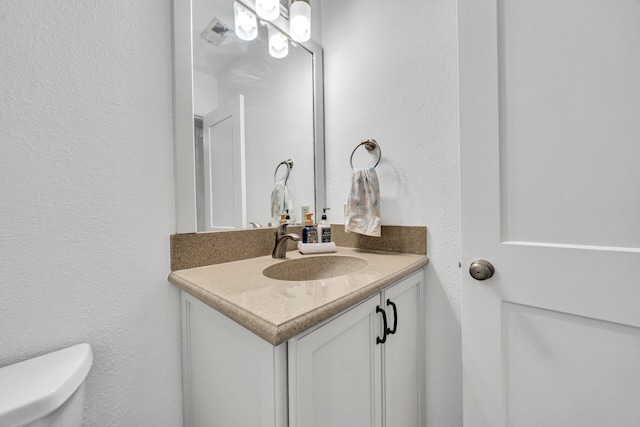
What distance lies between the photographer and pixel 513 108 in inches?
27.4

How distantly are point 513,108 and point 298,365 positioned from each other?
86 centimetres

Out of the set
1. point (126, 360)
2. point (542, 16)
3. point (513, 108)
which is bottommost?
point (126, 360)

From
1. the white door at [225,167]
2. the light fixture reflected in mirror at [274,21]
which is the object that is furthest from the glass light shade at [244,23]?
the white door at [225,167]

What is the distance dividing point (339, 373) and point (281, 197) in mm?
894

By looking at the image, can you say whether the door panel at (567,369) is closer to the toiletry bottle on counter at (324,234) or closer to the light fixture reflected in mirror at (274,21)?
the toiletry bottle on counter at (324,234)

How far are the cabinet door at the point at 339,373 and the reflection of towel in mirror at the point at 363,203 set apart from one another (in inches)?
18.3

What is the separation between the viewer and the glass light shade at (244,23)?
1056 millimetres

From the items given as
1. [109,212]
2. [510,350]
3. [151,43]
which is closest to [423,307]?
[510,350]

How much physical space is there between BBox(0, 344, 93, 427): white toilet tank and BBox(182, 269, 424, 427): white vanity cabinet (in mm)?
267

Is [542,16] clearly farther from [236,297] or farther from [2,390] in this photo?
Answer: [2,390]

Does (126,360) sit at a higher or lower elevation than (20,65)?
lower

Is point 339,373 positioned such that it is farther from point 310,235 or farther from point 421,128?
point 421,128

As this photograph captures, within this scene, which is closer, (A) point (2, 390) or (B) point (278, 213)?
(A) point (2, 390)

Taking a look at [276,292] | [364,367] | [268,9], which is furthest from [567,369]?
[268,9]
